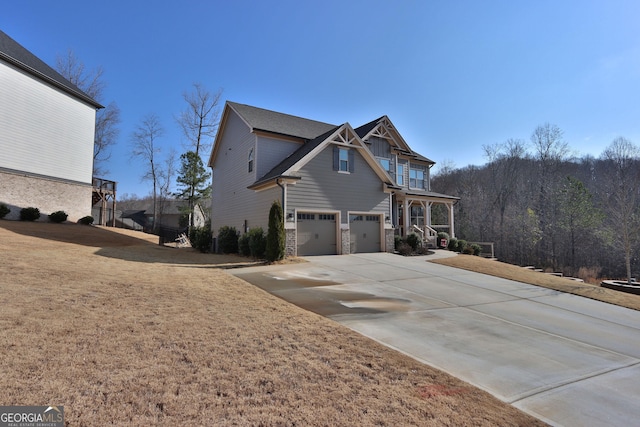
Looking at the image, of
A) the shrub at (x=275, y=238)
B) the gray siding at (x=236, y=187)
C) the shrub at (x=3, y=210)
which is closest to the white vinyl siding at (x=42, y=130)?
the shrub at (x=3, y=210)

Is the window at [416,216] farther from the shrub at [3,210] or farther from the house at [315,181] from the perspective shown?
the shrub at [3,210]

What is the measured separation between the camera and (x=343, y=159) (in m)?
17.1

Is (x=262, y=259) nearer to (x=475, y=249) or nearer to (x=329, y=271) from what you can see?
(x=329, y=271)

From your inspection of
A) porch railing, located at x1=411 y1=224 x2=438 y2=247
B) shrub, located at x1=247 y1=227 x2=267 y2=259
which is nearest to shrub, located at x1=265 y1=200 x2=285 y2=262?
shrub, located at x1=247 y1=227 x2=267 y2=259

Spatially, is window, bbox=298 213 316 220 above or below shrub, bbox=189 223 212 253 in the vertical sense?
above

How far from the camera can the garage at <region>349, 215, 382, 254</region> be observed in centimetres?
1730

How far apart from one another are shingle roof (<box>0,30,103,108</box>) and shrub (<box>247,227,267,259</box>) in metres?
20.3

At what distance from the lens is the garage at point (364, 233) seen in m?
17.3

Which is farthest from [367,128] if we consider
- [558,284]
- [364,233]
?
[558,284]

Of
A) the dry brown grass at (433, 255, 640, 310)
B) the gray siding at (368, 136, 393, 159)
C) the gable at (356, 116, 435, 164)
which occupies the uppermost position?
the gable at (356, 116, 435, 164)

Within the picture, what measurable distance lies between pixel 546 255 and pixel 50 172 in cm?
4438

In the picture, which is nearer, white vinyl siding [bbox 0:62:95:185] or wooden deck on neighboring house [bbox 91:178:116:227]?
white vinyl siding [bbox 0:62:95:185]

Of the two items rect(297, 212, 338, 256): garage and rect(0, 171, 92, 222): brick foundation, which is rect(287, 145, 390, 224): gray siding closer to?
rect(297, 212, 338, 256): garage

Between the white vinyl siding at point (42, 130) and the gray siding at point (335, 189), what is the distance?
19.1m
